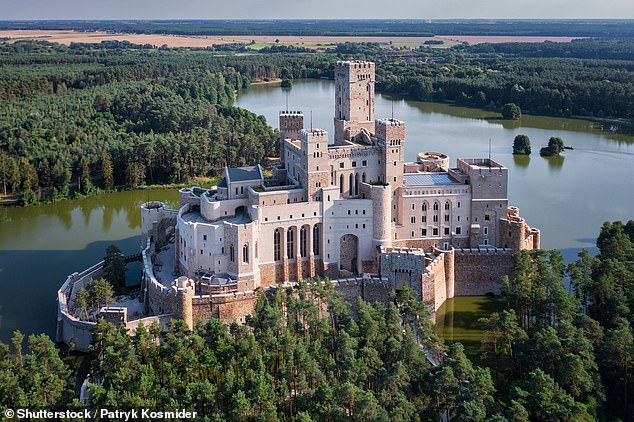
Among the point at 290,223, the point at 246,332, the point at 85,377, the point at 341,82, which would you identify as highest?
the point at 341,82

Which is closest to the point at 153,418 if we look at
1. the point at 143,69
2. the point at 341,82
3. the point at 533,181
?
the point at 341,82

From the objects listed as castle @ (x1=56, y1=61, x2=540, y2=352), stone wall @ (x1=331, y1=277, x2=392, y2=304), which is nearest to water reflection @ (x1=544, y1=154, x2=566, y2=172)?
castle @ (x1=56, y1=61, x2=540, y2=352)

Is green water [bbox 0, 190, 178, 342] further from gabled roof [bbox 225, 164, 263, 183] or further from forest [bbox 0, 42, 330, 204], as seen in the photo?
gabled roof [bbox 225, 164, 263, 183]

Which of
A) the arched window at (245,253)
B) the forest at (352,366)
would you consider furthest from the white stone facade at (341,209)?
the forest at (352,366)

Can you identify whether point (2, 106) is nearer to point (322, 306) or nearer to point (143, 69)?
point (143, 69)

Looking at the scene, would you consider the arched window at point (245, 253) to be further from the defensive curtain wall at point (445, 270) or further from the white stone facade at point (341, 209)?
the defensive curtain wall at point (445, 270)

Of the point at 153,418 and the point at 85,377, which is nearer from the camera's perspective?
the point at 153,418
